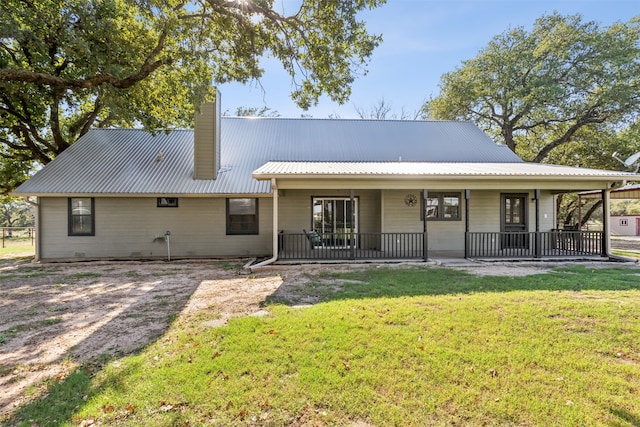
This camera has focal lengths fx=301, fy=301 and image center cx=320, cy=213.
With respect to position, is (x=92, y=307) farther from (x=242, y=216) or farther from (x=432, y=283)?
(x=432, y=283)

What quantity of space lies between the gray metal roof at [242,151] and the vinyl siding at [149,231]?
0.67 meters

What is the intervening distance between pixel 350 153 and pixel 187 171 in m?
6.71

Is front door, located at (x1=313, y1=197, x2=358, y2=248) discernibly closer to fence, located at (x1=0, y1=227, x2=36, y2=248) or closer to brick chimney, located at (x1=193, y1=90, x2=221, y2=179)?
brick chimney, located at (x1=193, y1=90, x2=221, y2=179)

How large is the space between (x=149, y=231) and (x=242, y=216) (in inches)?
131

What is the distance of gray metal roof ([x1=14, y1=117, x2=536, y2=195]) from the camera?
34.7ft

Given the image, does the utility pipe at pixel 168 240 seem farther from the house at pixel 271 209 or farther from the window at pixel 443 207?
the window at pixel 443 207

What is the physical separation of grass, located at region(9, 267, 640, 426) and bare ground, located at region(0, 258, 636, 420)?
1.56 ft

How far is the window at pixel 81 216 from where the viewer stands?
10.6 m

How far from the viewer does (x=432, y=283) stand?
21.8 ft

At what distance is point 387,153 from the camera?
13.2 m

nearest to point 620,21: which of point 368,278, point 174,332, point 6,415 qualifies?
point 368,278

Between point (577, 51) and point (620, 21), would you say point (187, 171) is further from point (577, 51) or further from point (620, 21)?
point (620, 21)

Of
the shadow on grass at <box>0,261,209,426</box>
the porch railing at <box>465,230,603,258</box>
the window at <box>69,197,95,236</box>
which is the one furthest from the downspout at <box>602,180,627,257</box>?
the window at <box>69,197,95,236</box>

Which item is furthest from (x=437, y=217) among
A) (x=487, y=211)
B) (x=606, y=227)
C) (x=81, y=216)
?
(x=81, y=216)
